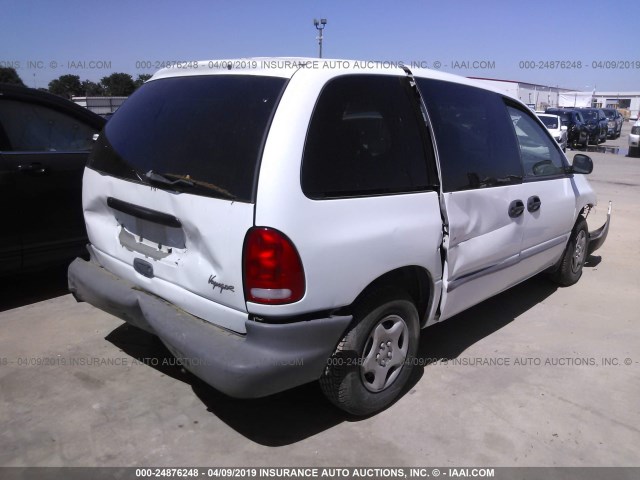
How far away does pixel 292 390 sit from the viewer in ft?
10.7

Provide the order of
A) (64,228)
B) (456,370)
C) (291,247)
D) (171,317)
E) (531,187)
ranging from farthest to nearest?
(64,228)
(531,187)
(456,370)
(171,317)
(291,247)

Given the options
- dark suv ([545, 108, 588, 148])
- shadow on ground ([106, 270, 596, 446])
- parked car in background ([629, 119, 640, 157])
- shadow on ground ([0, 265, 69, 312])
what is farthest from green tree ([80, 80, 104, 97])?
shadow on ground ([106, 270, 596, 446])

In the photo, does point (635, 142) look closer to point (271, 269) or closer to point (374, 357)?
point (374, 357)

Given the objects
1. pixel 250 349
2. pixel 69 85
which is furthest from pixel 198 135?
pixel 69 85

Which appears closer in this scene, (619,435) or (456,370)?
(619,435)

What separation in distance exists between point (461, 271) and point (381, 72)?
1269 millimetres

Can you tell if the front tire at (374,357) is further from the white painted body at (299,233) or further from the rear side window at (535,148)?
the rear side window at (535,148)

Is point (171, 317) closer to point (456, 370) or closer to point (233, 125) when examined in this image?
point (233, 125)

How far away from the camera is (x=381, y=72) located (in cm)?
289

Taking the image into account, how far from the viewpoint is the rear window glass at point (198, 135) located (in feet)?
8.03

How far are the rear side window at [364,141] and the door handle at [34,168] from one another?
278 centimetres

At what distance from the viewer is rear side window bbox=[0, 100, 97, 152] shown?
4207 millimetres

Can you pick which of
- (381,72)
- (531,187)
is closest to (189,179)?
(381,72)

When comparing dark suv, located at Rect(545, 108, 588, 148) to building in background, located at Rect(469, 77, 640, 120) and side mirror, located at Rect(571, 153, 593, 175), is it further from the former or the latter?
side mirror, located at Rect(571, 153, 593, 175)
